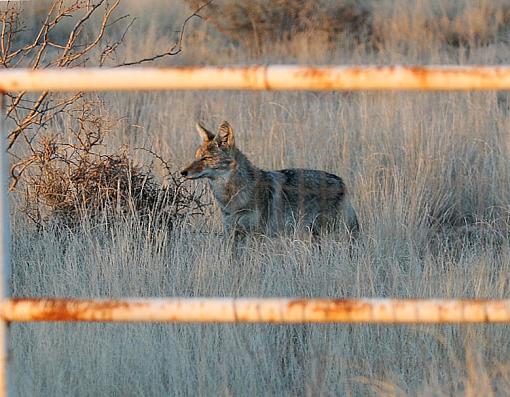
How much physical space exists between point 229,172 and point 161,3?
1192 centimetres

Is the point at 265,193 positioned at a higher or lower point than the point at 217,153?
lower

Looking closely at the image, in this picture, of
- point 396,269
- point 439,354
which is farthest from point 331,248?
point 439,354

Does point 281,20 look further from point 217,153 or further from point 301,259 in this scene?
point 301,259

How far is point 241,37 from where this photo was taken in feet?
49.0

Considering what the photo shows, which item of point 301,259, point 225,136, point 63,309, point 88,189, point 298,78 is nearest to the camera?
point 298,78

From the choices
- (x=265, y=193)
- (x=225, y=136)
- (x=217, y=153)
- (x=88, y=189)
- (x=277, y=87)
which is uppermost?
(x=277, y=87)

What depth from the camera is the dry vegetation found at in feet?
11.3

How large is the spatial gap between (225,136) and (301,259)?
5.19 ft

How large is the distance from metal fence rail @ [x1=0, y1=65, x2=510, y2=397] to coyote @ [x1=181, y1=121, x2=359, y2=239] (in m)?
3.77

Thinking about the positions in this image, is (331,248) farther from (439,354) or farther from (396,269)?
(439,354)

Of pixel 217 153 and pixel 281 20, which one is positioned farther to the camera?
pixel 281 20

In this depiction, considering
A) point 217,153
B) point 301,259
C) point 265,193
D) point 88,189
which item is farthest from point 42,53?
point 301,259

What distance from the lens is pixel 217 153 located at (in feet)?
20.1

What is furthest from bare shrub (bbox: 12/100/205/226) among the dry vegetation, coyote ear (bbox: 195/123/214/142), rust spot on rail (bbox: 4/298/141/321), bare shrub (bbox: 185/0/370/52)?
bare shrub (bbox: 185/0/370/52)
